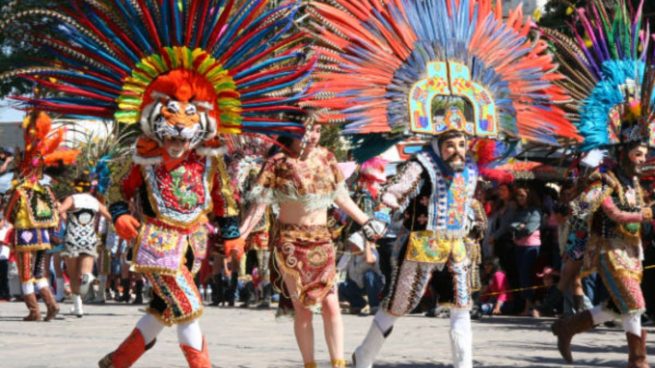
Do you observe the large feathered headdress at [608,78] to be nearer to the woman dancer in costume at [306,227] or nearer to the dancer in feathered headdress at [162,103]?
the woman dancer in costume at [306,227]

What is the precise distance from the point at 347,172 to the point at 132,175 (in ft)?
14.0

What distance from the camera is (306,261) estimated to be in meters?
8.45

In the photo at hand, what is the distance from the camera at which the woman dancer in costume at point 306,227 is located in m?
8.45

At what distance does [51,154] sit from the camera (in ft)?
48.2

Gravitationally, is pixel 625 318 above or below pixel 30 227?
below

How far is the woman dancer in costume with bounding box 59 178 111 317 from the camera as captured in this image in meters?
15.3

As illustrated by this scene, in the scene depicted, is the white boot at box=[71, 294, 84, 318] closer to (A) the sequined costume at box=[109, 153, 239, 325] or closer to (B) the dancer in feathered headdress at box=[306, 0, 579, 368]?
(B) the dancer in feathered headdress at box=[306, 0, 579, 368]

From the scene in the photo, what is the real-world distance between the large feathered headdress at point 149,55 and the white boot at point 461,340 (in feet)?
6.00

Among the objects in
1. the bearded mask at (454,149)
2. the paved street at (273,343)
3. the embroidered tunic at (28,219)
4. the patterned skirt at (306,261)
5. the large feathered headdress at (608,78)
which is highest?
the large feathered headdress at (608,78)

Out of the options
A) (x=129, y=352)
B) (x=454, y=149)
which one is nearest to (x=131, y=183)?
(x=129, y=352)

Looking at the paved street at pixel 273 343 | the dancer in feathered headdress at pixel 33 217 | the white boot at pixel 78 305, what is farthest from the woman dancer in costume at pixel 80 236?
the dancer in feathered headdress at pixel 33 217

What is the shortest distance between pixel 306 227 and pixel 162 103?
156cm

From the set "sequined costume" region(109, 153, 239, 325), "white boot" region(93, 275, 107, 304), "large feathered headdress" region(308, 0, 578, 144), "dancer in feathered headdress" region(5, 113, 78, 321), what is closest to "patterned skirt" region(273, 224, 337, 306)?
"large feathered headdress" region(308, 0, 578, 144)

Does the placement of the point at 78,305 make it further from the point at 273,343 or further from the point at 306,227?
the point at 306,227
